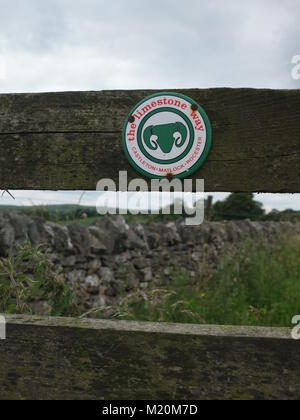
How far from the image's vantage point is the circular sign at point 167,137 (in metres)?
1.35

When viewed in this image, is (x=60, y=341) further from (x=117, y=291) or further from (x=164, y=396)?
(x=117, y=291)

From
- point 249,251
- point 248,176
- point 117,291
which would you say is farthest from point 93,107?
point 249,251

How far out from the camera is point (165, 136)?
1339 millimetres

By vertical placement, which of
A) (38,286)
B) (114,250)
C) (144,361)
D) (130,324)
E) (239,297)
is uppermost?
(114,250)

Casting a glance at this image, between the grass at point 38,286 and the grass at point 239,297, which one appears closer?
the grass at point 38,286

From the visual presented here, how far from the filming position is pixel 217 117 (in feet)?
4.53

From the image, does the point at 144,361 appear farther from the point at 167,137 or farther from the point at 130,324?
the point at 167,137

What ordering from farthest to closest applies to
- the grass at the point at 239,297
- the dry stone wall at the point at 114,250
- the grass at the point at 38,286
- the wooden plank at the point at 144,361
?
the grass at the point at 239,297 → the dry stone wall at the point at 114,250 → the grass at the point at 38,286 → the wooden plank at the point at 144,361

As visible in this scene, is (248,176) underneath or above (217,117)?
underneath

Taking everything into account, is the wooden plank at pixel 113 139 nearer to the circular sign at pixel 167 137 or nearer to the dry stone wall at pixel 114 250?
the circular sign at pixel 167 137

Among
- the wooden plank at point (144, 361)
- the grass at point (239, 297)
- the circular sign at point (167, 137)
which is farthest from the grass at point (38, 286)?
the grass at point (239, 297)

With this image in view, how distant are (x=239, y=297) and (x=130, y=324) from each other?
506 centimetres

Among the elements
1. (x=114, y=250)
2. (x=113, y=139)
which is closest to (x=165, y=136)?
(x=113, y=139)

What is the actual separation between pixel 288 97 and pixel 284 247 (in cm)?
896
